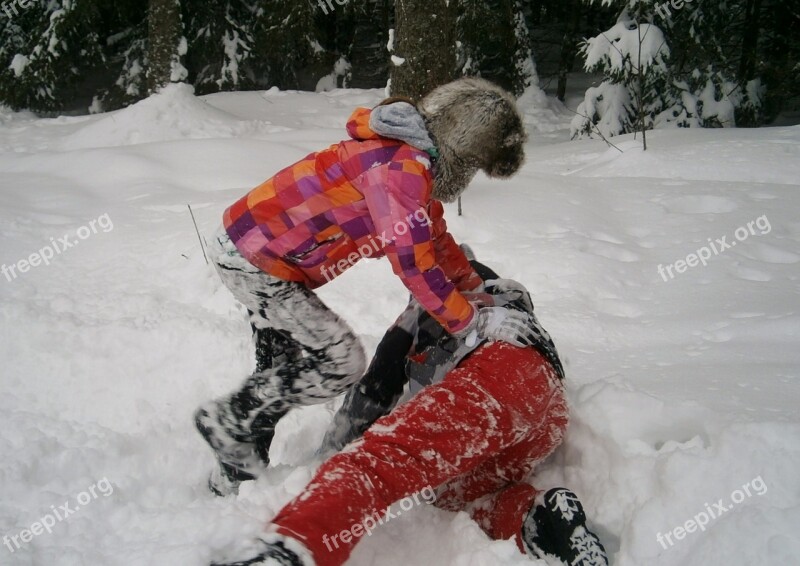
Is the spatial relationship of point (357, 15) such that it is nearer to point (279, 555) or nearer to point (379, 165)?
point (379, 165)

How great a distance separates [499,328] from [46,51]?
11355 millimetres

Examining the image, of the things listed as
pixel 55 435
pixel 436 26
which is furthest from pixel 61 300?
pixel 436 26

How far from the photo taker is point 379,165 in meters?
2.02

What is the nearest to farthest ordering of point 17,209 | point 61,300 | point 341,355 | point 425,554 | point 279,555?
1. point 279,555
2. point 425,554
3. point 341,355
4. point 61,300
5. point 17,209

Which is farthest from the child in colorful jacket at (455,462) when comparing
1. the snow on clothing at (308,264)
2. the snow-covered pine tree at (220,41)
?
the snow-covered pine tree at (220,41)

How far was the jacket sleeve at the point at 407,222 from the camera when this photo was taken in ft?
6.46

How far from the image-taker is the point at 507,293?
8.20 ft

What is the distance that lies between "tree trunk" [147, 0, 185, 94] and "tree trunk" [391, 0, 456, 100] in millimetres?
5201

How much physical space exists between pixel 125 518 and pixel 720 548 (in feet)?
5.71

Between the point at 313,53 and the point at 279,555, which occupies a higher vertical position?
the point at 313,53

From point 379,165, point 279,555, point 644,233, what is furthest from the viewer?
point 644,233

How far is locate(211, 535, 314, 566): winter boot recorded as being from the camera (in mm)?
1405
